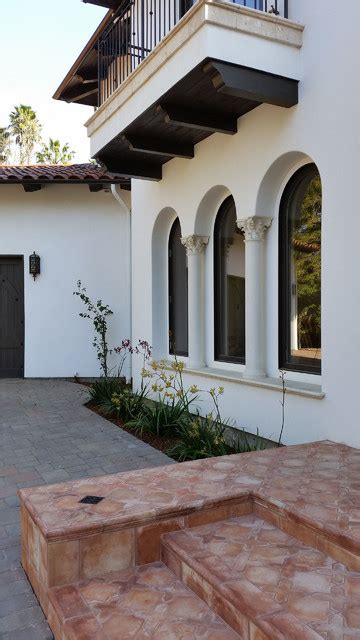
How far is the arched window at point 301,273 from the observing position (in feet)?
15.9

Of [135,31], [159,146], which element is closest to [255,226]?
[159,146]

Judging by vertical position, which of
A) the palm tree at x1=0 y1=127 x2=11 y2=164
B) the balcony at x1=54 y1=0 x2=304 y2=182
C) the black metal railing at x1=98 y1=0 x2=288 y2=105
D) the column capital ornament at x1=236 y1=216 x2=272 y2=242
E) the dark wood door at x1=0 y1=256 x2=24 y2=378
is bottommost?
the dark wood door at x1=0 y1=256 x2=24 y2=378

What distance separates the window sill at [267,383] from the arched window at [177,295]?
108cm

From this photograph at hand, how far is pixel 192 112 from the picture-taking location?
519cm

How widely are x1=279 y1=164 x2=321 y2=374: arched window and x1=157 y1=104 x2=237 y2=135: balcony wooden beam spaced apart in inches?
38.4

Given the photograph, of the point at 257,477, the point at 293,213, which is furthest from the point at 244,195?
the point at 257,477

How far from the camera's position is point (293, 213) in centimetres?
512

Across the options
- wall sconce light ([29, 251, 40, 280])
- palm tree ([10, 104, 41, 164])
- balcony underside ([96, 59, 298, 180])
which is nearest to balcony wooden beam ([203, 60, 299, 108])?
balcony underside ([96, 59, 298, 180])

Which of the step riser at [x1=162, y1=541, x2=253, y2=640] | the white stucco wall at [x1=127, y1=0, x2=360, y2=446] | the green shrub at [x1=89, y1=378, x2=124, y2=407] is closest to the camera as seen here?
the step riser at [x1=162, y1=541, x2=253, y2=640]

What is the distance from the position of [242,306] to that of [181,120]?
88.9 inches

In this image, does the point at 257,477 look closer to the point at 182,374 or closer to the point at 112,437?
the point at 112,437

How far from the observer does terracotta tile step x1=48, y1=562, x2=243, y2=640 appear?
215cm

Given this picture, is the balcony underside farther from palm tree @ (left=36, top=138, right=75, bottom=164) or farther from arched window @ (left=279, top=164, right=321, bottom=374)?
palm tree @ (left=36, top=138, right=75, bottom=164)

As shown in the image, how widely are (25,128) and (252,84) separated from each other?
36.6 m
